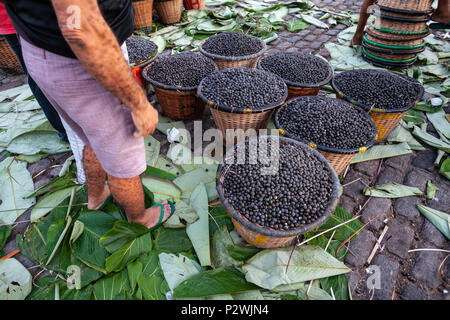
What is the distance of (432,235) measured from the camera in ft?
6.68

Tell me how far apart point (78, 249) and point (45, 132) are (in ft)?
5.38

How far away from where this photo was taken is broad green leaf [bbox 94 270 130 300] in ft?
5.49

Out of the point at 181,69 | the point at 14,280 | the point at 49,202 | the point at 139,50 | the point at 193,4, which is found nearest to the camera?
the point at 14,280

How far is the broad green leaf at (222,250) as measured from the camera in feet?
5.99

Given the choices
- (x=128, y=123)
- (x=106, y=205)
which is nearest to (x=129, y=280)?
(x=106, y=205)

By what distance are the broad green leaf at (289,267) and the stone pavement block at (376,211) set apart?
1.79 ft

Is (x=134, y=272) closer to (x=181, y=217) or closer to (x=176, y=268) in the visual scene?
(x=176, y=268)

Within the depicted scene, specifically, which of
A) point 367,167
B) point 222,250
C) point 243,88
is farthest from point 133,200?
point 367,167

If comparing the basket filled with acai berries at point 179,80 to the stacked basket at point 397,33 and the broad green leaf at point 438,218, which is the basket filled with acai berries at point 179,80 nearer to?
the broad green leaf at point 438,218

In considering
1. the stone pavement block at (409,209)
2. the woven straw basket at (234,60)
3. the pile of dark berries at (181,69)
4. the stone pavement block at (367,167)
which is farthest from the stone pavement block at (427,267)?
the woven straw basket at (234,60)

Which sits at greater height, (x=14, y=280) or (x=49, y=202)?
(x=49, y=202)

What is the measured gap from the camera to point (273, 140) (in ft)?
6.86

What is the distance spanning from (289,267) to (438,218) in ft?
4.47
